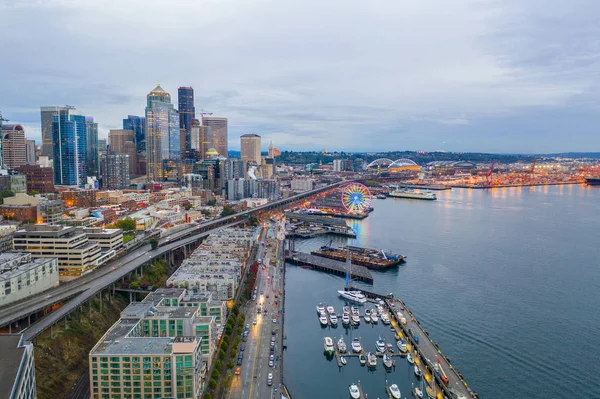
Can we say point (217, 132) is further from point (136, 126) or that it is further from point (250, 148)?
point (136, 126)

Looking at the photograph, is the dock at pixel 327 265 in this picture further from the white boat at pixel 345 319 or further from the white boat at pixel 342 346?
the white boat at pixel 342 346

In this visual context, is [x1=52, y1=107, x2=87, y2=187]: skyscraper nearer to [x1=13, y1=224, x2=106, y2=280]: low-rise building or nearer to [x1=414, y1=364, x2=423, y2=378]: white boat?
[x1=13, y1=224, x2=106, y2=280]: low-rise building

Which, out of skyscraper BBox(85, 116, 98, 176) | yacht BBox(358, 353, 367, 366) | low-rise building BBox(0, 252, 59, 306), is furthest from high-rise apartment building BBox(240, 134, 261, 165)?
yacht BBox(358, 353, 367, 366)

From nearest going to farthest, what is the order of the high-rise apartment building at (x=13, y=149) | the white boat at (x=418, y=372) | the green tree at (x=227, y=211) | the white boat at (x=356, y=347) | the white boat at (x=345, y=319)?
1. the white boat at (x=418, y=372)
2. the white boat at (x=356, y=347)
3. the white boat at (x=345, y=319)
4. the green tree at (x=227, y=211)
5. the high-rise apartment building at (x=13, y=149)

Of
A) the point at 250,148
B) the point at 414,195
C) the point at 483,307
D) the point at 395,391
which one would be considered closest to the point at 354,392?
the point at 395,391

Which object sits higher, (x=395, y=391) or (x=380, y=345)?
(x=380, y=345)

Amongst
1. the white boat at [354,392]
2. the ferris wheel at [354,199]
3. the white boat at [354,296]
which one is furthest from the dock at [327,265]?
the ferris wheel at [354,199]
